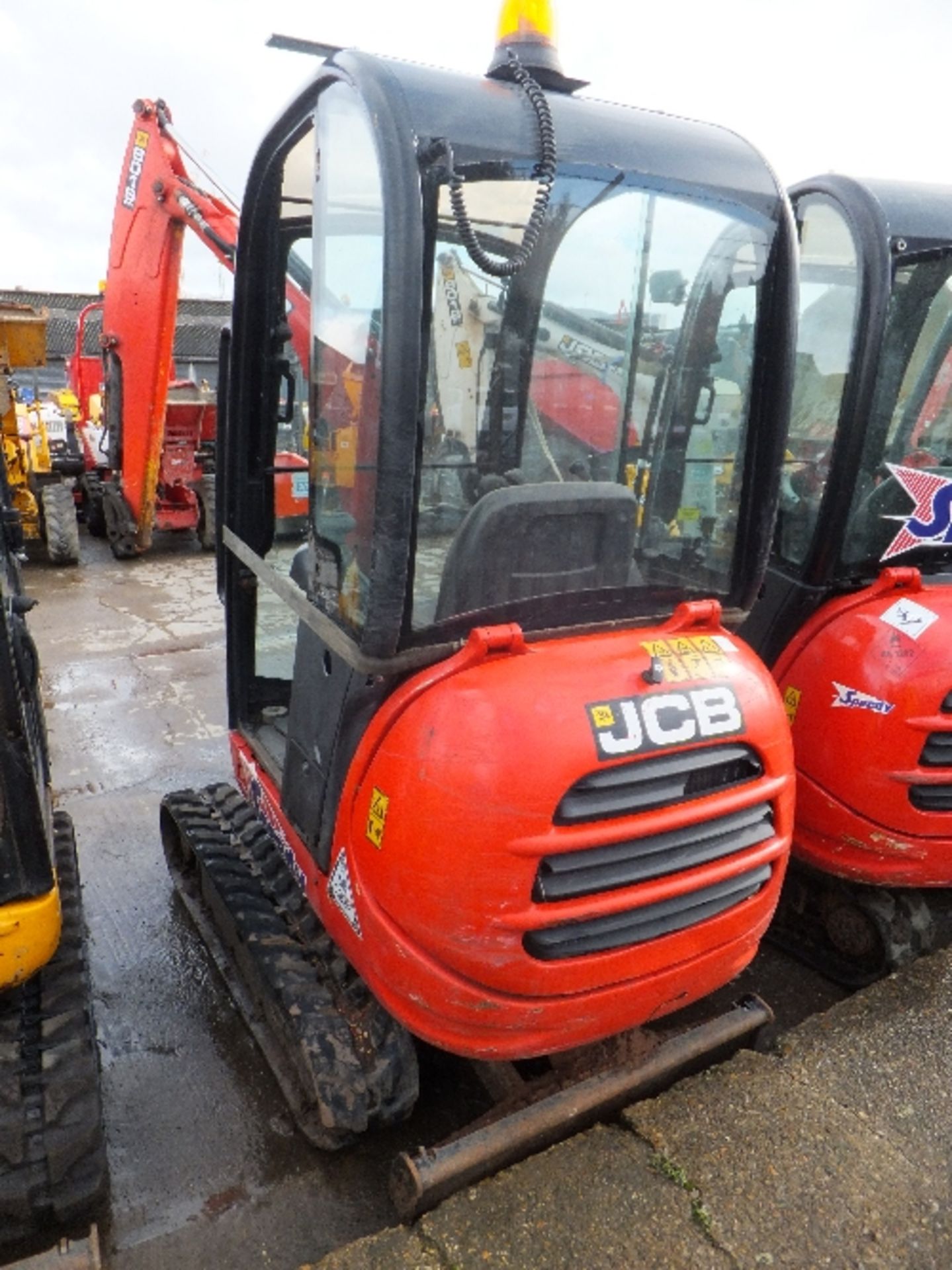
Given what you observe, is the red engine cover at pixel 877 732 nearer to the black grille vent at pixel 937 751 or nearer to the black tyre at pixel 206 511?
the black grille vent at pixel 937 751

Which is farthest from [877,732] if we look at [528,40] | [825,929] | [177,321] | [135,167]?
[177,321]

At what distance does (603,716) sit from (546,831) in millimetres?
249

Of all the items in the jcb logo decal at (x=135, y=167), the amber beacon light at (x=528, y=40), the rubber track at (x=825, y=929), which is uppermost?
the jcb logo decal at (x=135, y=167)

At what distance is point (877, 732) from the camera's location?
2.59 metres

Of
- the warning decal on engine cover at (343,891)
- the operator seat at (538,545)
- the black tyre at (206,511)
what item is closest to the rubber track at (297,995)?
the warning decal on engine cover at (343,891)

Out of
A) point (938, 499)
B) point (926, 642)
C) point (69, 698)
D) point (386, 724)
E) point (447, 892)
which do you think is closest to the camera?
point (447, 892)

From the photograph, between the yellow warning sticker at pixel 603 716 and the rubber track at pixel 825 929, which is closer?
the yellow warning sticker at pixel 603 716

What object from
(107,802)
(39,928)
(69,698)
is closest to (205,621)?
(69,698)

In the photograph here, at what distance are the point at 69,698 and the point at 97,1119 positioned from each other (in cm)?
352

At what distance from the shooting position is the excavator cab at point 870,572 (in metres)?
2.61

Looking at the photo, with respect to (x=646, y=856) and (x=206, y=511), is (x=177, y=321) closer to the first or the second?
(x=206, y=511)

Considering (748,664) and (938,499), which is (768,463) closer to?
(748,664)

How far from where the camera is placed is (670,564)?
2121 mm

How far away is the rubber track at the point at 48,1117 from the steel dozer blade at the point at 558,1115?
657 millimetres
